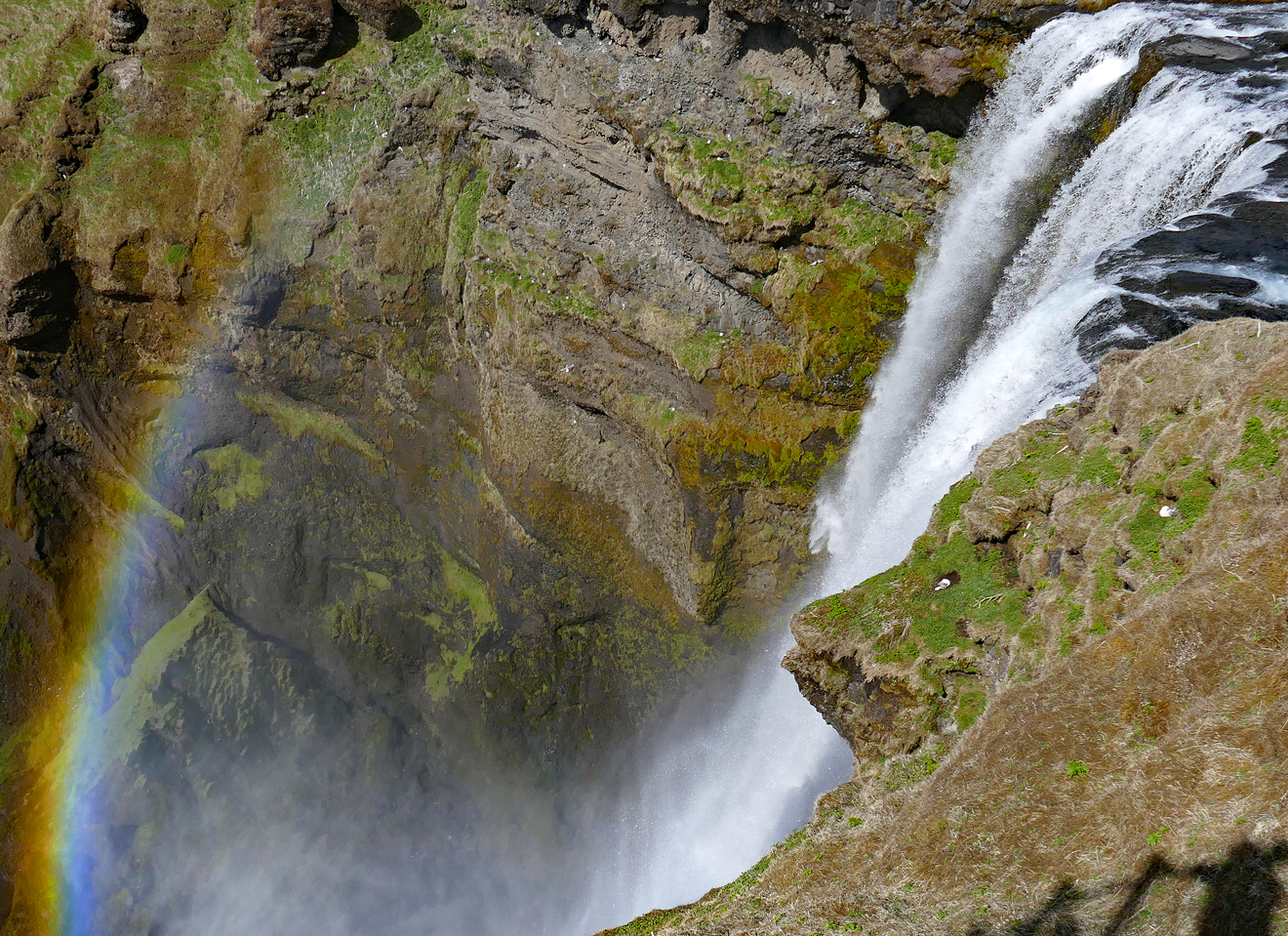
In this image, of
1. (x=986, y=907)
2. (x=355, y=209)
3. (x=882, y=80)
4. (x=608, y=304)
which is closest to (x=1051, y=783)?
(x=986, y=907)

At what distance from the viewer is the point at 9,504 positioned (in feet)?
69.7

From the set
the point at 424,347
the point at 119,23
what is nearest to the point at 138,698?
the point at 424,347

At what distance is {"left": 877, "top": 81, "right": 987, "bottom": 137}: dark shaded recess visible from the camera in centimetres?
1341

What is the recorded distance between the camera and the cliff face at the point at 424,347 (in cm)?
1585

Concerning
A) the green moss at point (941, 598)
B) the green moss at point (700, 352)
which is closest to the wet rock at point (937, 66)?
the green moss at point (700, 352)

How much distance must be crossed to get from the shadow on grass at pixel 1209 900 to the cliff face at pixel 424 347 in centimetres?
1049

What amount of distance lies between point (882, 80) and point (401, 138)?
11390 mm

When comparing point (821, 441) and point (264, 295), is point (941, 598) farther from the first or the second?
point (264, 295)

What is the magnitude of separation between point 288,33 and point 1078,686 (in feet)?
69.4

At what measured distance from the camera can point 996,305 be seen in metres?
14.6

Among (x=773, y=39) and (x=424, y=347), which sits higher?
(x=424, y=347)

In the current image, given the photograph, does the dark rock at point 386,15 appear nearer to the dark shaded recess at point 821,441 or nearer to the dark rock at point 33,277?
the dark rock at point 33,277

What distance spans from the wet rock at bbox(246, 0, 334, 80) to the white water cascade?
15.0 metres

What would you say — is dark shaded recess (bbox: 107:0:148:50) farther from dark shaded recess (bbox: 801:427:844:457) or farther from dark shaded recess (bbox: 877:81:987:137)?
dark shaded recess (bbox: 801:427:844:457)
